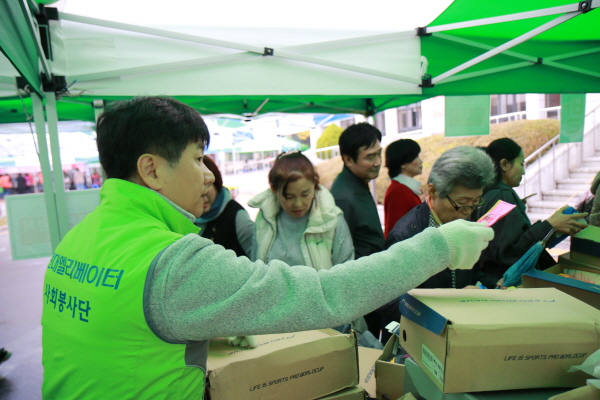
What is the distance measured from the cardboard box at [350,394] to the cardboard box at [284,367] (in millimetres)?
23

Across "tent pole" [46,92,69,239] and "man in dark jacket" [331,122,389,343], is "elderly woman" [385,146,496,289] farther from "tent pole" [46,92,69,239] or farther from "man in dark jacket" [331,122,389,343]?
"tent pole" [46,92,69,239]

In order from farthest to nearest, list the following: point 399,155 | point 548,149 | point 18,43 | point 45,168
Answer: point 548,149
point 399,155
point 45,168
point 18,43

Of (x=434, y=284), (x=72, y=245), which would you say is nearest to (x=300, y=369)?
(x=72, y=245)

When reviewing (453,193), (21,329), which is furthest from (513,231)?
(21,329)

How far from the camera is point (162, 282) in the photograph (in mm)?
757

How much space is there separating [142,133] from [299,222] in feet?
4.63

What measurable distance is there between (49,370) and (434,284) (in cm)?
147

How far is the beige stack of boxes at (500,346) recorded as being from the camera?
88 centimetres

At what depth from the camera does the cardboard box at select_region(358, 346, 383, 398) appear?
1.41 meters

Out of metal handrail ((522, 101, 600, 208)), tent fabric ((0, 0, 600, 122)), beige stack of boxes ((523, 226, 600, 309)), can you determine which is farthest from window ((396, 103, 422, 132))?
beige stack of boxes ((523, 226, 600, 309))

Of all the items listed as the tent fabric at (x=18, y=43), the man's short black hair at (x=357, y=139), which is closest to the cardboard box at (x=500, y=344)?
the tent fabric at (x=18, y=43)

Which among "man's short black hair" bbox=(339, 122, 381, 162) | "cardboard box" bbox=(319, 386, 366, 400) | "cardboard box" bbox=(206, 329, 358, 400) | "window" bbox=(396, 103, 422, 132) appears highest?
"window" bbox=(396, 103, 422, 132)

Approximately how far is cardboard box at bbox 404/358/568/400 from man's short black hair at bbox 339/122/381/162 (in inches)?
71.2

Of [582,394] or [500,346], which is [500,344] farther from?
[582,394]
